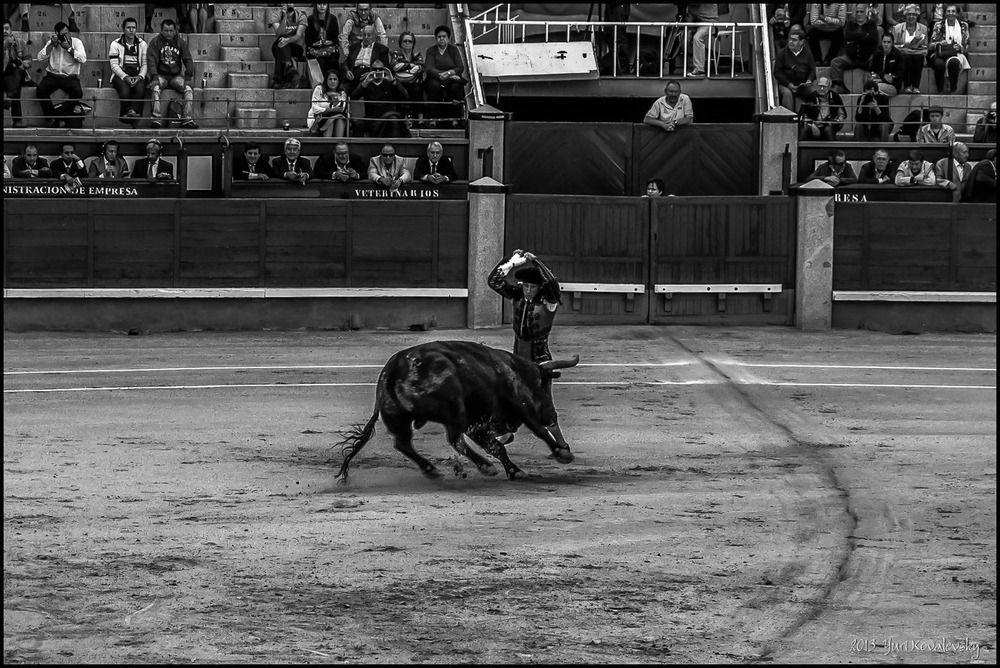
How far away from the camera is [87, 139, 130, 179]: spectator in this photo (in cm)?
1912

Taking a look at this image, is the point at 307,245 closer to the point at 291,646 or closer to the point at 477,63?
the point at 477,63

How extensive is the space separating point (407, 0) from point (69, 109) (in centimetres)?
546

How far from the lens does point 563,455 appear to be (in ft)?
34.8

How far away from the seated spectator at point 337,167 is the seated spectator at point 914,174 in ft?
22.7

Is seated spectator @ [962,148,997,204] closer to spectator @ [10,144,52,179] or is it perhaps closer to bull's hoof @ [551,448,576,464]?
bull's hoof @ [551,448,576,464]

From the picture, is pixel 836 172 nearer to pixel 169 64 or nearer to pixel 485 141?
pixel 485 141

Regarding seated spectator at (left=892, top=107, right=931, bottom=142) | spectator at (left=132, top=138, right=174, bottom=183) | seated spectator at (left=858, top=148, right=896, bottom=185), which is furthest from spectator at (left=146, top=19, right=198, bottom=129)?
seated spectator at (left=892, top=107, right=931, bottom=142)

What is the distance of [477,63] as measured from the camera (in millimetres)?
22266

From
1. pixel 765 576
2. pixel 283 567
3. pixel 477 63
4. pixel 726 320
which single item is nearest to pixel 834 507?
pixel 765 576

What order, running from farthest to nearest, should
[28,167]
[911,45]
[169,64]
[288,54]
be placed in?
[911,45], [288,54], [169,64], [28,167]

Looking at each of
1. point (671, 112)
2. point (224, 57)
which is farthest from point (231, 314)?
point (671, 112)

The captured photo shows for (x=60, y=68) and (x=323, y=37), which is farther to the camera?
(x=323, y=37)

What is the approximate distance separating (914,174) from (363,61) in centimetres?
740

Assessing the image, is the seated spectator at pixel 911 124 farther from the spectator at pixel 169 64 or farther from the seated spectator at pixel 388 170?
the spectator at pixel 169 64
